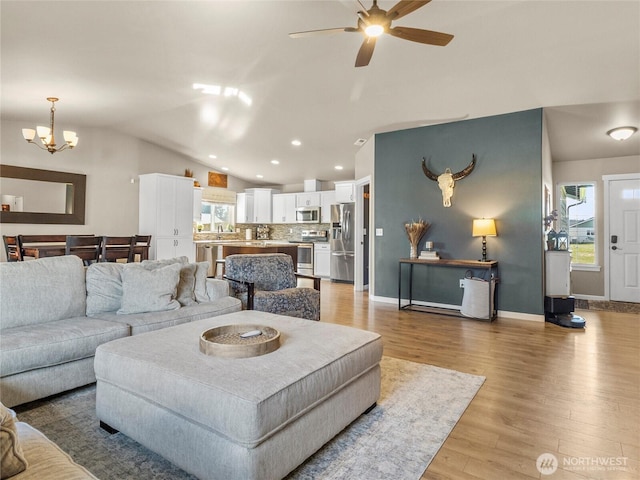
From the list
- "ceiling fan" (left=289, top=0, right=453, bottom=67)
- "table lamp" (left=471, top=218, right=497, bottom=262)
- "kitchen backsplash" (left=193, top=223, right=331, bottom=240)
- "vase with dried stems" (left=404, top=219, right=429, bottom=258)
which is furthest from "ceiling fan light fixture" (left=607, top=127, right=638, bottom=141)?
"kitchen backsplash" (left=193, top=223, right=331, bottom=240)

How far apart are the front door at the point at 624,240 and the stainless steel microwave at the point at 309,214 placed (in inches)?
220

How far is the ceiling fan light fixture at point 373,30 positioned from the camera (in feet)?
8.24

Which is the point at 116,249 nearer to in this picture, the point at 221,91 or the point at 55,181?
the point at 221,91

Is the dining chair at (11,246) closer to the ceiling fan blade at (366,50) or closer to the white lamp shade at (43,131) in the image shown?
the white lamp shade at (43,131)

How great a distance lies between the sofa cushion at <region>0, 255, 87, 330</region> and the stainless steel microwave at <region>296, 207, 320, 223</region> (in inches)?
246

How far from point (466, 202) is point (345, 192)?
345 cm

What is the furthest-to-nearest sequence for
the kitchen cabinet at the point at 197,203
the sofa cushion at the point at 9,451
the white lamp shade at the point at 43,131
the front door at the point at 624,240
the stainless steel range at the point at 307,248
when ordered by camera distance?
1. the stainless steel range at the point at 307,248
2. the kitchen cabinet at the point at 197,203
3. the front door at the point at 624,240
4. the white lamp shade at the point at 43,131
5. the sofa cushion at the point at 9,451

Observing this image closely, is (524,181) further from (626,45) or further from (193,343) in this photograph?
(193,343)

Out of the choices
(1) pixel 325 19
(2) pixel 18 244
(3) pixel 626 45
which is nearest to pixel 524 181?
(3) pixel 626 45

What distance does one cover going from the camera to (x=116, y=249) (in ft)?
13.8

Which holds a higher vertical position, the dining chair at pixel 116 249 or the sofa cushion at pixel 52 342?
the dining chair at pixel 116 249

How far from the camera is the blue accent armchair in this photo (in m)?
3.69

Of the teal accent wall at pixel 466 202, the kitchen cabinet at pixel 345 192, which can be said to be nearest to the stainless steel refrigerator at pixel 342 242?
the kitchen cabinet at pixel 345 192

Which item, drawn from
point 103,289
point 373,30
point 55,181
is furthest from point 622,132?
point 55,181
